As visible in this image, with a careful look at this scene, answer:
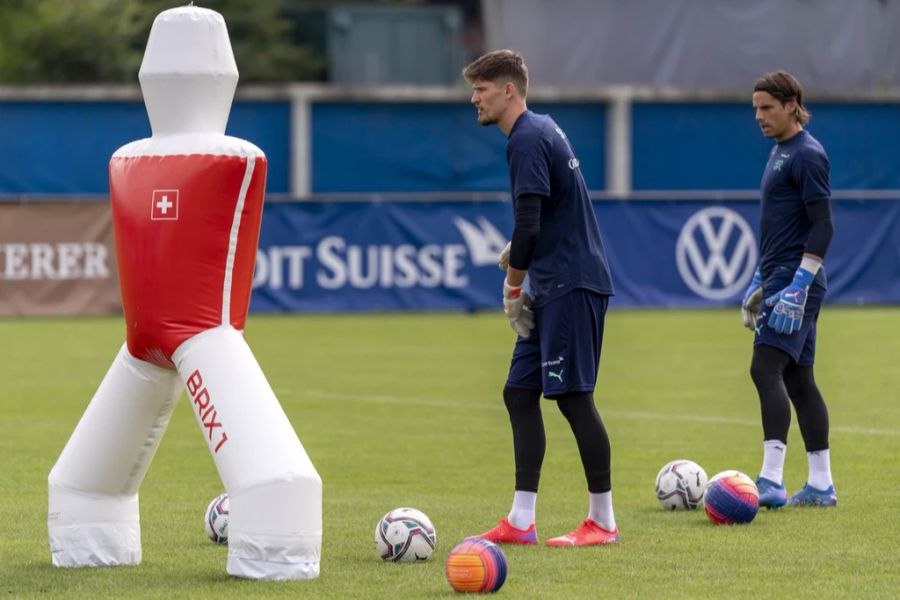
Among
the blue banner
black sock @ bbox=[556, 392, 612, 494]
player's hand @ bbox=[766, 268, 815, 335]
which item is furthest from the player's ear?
the blue banner

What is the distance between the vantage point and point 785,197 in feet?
30.9

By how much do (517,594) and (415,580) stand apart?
531mm

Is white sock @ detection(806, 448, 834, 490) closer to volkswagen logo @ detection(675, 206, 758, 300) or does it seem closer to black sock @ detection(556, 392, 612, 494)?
black sock @ detection(556, 392, 612, 494)

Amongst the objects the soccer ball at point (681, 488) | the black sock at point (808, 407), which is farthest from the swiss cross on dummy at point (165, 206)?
the black sock at point (808, 407)

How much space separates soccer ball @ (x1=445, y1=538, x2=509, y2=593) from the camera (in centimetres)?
693

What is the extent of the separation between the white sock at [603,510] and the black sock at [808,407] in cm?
179

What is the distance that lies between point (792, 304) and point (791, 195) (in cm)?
62

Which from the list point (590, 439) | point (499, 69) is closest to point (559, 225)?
point (499, 69)

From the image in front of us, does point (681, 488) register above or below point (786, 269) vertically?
below

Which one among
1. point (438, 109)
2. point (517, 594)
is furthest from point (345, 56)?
point (517, 594)

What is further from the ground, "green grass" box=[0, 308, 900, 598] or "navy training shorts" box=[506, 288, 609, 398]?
"navy training shorts" box=[506, 288, 609, 398]

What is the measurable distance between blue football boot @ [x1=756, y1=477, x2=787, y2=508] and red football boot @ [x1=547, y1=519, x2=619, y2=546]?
1.42 meters

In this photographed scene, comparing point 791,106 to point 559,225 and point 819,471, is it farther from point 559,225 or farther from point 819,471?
point 819,471

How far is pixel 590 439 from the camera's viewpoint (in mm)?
8227
